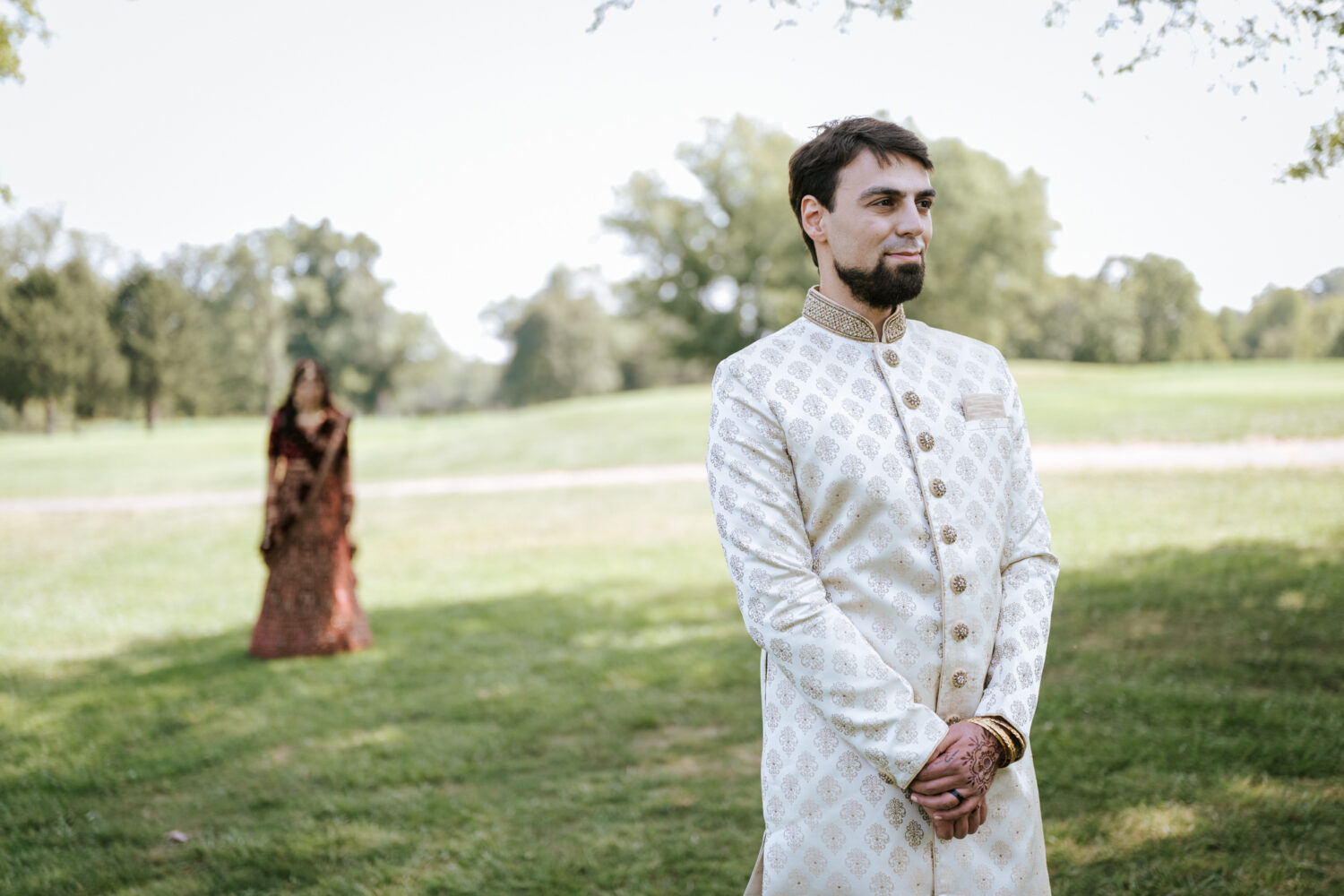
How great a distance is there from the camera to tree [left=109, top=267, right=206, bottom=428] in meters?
50.5

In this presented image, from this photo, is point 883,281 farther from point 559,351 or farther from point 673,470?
→ point 559,351

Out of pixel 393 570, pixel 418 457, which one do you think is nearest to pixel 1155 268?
pixel 418 457

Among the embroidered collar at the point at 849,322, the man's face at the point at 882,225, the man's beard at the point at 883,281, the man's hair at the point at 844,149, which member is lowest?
the embroidered collar at the point at 849,322

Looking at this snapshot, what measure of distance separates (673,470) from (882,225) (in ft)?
63.6

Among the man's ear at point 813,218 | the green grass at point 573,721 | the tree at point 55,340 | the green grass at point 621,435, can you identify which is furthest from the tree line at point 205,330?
the man's ear at point 813,218

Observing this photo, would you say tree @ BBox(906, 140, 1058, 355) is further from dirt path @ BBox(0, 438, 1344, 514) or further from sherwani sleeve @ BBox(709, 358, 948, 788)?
sherwani sleeve @ BBox(709, 358, 948, 788)

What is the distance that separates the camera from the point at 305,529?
7562 mm

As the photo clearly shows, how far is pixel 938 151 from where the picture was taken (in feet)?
122

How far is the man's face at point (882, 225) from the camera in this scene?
2.19 metres

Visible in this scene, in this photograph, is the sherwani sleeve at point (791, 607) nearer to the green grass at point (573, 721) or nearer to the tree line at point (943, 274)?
the green grass at point (573, 721)

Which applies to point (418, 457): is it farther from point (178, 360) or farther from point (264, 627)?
point (178, 360)

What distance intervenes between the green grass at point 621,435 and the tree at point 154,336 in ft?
50.0

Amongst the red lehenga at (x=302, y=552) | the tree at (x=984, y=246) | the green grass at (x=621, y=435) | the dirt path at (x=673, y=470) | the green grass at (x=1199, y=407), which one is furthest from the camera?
the tree at (x=984, y=246)

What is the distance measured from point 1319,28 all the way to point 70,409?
54.7m
